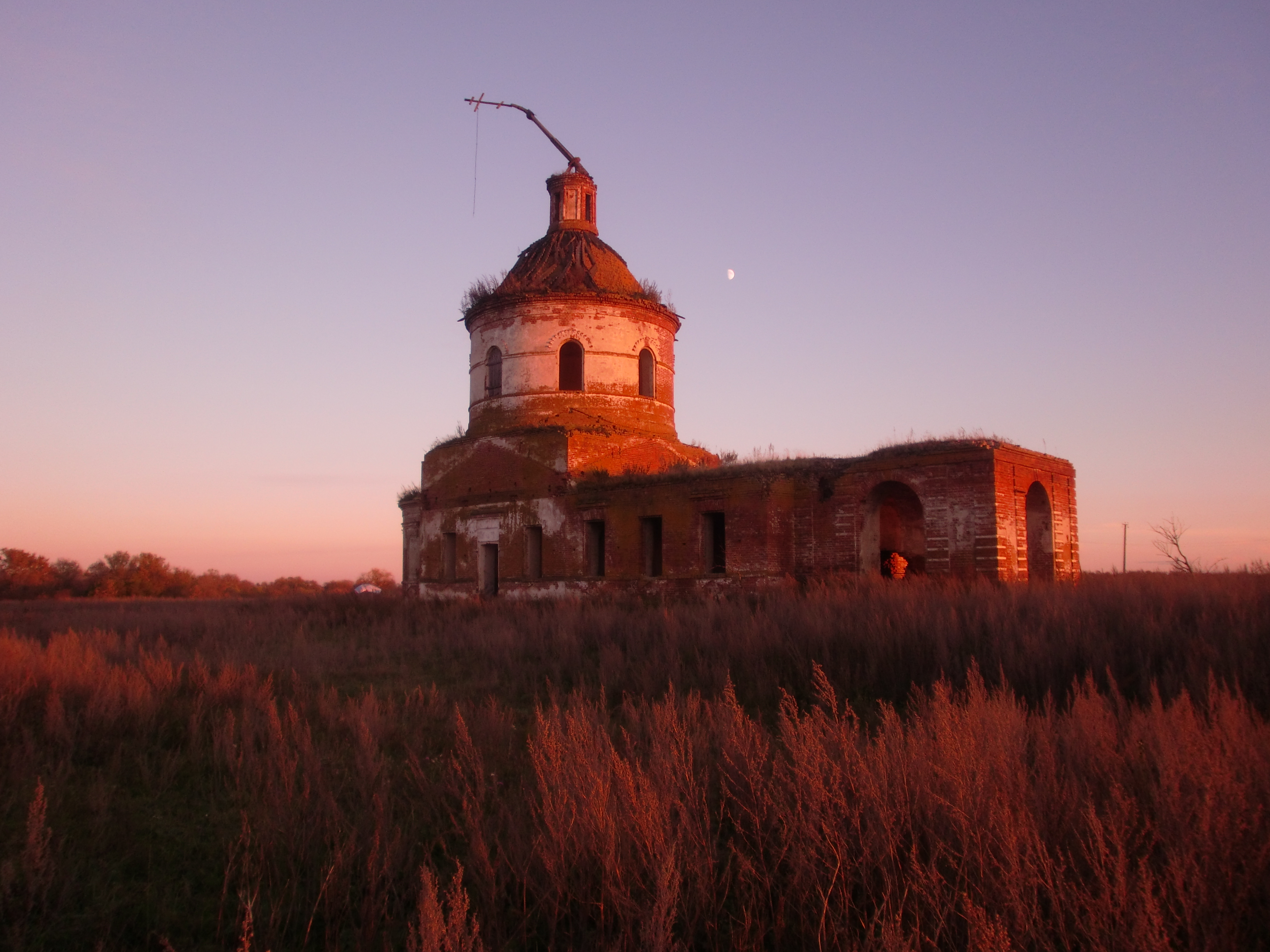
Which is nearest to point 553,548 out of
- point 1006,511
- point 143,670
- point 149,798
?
point 1006,511

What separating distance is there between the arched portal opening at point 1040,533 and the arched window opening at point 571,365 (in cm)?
1129

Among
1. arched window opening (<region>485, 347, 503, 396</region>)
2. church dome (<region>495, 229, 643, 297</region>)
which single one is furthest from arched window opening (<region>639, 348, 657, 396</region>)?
arched window opening (<region>485, 347, 503, 396</region>)

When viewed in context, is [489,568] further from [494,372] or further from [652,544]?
[494,372]

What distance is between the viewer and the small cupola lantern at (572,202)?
24812 millimetres

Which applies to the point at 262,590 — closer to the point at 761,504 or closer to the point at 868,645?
the point at 761,504

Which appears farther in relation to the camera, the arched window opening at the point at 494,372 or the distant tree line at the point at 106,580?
the distant tree line at the point at 106,580

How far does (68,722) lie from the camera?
25.3 ft

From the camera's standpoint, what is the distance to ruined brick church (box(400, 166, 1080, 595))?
15961 mm

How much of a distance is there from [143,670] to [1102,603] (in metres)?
11.7

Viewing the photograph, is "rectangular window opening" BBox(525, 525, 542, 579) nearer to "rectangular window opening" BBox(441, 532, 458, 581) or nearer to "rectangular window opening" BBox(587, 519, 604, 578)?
"rectangular window opening" BBox(587, 519, 604, 578)

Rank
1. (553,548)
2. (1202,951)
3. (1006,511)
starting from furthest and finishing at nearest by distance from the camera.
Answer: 1. (553,548)
2. (1006,511)
3. (1202,951)

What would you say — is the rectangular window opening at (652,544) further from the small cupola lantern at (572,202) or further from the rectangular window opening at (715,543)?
the small cupola lantern at (572,202)

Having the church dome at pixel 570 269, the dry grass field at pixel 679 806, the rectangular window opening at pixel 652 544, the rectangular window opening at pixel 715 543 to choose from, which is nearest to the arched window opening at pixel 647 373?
the church dome at pixel 570 269

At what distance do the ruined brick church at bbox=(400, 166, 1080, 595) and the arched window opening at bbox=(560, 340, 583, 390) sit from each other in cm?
4
